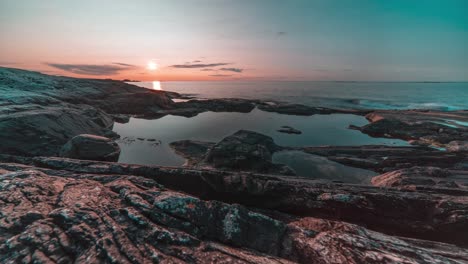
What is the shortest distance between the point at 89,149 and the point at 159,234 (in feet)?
49.5

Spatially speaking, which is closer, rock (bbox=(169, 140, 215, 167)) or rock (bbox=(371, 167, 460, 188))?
rock (bbox=(371, 167, 460, 188))

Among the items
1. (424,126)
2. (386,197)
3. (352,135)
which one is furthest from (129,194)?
(424,126)

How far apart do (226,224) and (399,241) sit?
489cm

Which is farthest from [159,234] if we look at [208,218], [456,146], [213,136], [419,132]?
[419,132]

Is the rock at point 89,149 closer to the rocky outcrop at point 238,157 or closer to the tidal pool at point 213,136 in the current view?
the tidal pool at point 213,136

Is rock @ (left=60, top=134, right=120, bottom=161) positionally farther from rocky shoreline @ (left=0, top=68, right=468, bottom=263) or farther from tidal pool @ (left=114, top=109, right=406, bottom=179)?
rocky shoreline @ (left=0, top=68, right=468, bottom=263)

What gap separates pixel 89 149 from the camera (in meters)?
17.1

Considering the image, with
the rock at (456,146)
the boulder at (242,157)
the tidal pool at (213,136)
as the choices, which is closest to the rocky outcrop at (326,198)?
the boulder at (242,157)

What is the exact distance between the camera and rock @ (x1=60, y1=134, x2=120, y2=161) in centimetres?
1648

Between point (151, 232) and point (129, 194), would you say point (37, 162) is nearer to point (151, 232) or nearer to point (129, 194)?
point (129, 194)

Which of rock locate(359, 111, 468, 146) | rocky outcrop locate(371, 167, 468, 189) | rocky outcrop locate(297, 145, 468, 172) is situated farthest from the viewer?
rock locate(359, 111, 468, 146)

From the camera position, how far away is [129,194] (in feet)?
23.6

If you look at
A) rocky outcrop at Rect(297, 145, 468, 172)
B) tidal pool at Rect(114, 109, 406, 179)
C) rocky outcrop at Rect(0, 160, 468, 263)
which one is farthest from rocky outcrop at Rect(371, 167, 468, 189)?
rocky outcrop at Rect(0, 160, 468, 263)

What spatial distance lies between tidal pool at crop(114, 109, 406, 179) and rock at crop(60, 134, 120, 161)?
163cm
